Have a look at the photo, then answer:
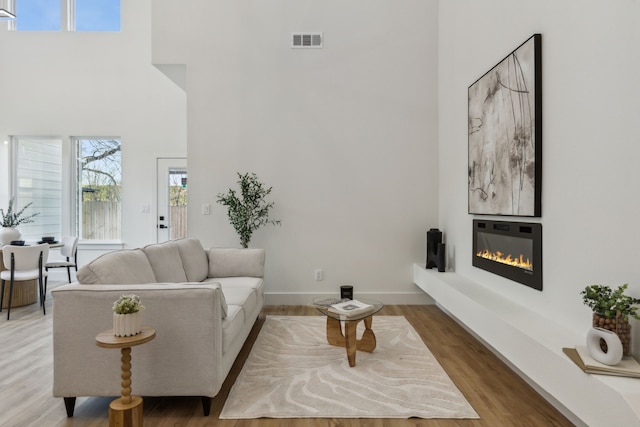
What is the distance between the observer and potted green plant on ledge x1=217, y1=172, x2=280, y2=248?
14.6 feet

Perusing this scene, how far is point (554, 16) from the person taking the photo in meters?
2.46

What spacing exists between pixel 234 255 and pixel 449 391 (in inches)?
97.0

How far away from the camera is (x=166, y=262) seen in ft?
10.3

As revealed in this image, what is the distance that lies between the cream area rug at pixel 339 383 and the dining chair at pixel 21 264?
2.95 meters

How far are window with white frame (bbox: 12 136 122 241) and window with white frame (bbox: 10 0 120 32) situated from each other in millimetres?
1866

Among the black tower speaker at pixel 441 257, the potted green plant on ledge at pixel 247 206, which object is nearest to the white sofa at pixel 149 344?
the potted green plant on ledge at pixel 247 206

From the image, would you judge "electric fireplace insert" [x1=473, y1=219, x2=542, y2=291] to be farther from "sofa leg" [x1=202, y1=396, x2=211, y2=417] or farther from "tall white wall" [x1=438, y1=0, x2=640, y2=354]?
"sofa leg" [x1=202, y1=396, x2=211, y2=417]

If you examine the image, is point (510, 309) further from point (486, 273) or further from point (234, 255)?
point (234, 255)

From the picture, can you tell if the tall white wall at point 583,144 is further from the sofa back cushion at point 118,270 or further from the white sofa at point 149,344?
the sofa back cushion at point 118,270

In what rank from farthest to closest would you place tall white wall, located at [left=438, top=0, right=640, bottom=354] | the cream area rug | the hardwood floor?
the cream area rug, the hardwood floor, tall white wall, located at [left=438, top=0, right=640, bottom=354]

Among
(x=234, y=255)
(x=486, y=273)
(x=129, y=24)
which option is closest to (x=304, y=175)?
(x=234, y=255)

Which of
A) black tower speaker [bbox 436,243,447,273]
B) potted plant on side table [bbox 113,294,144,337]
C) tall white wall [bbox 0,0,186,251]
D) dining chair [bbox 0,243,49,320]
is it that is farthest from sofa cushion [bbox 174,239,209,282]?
tall white wall [bbox 0,0,186,251]

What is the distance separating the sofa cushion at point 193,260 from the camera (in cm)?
358

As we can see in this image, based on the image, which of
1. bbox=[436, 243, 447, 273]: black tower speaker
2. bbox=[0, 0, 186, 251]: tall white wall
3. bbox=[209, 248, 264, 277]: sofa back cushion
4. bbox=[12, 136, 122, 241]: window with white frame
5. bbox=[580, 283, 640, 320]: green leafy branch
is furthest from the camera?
bbox=[12, 136, 122, 241]: window with white frame
